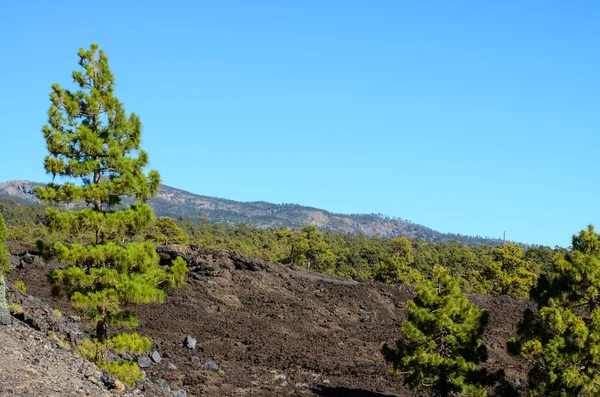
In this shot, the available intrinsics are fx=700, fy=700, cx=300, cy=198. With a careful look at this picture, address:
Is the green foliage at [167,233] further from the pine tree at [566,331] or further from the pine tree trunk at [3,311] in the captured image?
the pine tree trunk at [3,311]

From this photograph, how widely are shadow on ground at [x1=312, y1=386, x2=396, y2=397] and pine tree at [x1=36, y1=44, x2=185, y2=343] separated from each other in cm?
994

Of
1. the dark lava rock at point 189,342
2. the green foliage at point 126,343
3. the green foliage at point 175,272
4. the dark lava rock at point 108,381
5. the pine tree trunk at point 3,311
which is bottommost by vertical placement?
the dark lava rock at point 189,342

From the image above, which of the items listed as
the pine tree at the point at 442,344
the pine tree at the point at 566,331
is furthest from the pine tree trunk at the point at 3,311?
the pine tree at the point at 566,331

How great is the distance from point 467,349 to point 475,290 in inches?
1681

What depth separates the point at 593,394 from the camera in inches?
755

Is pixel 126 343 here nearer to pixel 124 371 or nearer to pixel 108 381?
pixel 124 371

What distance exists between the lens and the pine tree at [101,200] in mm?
16547

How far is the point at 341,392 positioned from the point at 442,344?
518 cm

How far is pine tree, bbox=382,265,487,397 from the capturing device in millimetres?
22156

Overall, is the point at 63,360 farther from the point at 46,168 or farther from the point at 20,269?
the point at 20,269

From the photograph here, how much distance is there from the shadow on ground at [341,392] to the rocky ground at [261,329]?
0.17 feet

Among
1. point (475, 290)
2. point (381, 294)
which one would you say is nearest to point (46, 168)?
point (381, 294)

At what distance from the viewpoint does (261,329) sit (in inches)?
1444

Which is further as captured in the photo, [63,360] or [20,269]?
[20,269]
